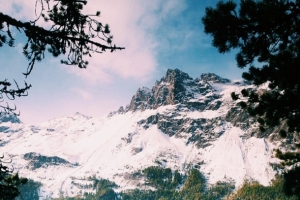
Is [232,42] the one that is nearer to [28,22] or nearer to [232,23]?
[232,23]

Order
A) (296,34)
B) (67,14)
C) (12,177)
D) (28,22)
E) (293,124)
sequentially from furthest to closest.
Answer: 1. (12,177)
2. (293,124)
3. (296,34)
4. (67,14)
5. (28,22)

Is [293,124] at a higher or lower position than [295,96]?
lower

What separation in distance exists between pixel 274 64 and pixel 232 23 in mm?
2647

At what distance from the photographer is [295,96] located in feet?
43.0

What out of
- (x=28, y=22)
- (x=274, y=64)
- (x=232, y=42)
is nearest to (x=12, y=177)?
(x=28, y=22)

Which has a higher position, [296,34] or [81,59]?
[296,34]

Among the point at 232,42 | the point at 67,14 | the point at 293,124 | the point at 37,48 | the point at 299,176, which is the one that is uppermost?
the point at 232,42

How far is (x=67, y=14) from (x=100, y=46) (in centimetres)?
248

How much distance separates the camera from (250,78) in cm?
1448

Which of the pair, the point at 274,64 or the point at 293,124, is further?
the point at 293,124

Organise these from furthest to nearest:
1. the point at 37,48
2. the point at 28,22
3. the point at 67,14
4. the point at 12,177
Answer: the point at 12,177
the point at 67,14
the point at 37,48
the point at 28,22

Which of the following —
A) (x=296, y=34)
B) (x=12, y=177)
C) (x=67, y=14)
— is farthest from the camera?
(x=12, y=177)

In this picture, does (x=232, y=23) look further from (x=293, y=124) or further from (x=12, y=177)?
(x=12, y=177)

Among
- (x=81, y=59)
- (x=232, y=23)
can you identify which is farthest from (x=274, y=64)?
(x=81, y=59)
